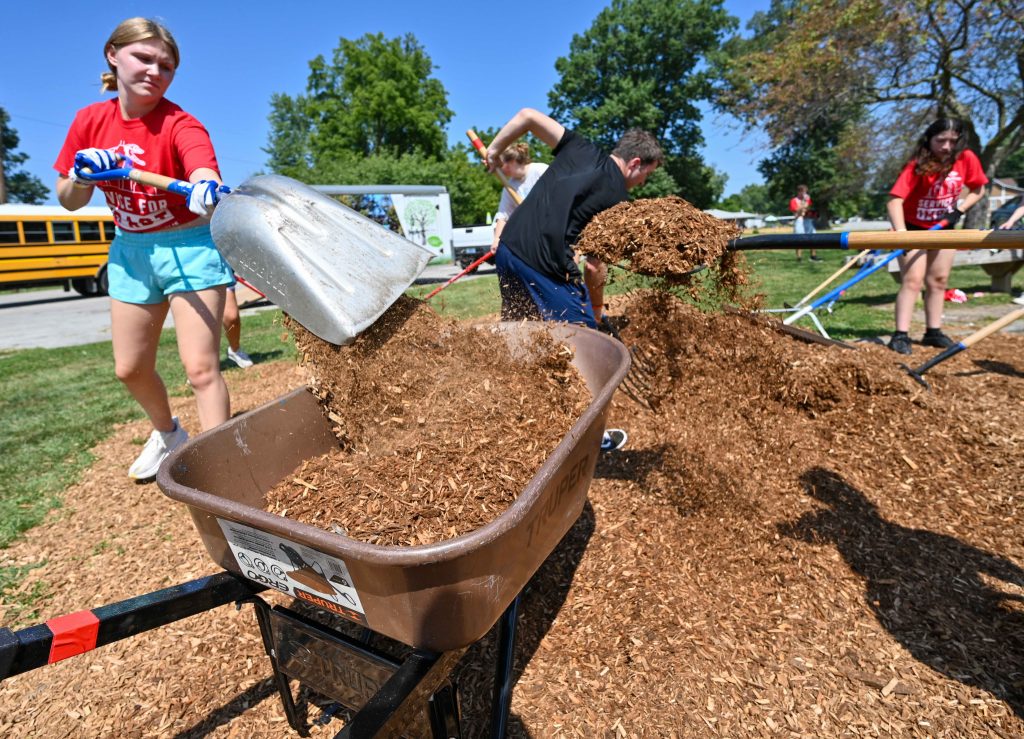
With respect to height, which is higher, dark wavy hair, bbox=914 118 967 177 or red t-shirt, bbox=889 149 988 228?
dark wavy hair, bbox=914 118 967 177

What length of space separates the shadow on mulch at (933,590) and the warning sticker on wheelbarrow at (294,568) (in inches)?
72.8

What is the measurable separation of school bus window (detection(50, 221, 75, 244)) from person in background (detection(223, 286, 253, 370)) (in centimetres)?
1371

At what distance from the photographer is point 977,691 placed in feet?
5.68

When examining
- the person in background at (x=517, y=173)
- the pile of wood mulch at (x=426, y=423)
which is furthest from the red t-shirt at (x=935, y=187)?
the pile of wood mulch at (x=426, y=423)

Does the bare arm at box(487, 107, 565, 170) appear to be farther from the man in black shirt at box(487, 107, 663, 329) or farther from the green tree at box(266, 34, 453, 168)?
the green tree at box(266, 34, 453, 168)

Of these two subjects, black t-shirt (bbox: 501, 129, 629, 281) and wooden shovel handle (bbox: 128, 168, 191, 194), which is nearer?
wooden shovel handle (bbox: 128, 168, 191, 194)

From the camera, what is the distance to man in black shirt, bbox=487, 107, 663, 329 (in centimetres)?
302

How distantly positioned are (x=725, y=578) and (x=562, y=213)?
190 centimetres

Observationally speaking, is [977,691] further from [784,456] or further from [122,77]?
[122,77]

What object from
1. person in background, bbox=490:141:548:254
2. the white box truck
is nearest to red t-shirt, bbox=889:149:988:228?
person in background, bbox=490:141:548:254

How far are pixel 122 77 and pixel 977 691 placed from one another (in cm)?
378

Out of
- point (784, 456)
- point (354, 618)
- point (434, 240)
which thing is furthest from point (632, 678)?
point (434, 240)

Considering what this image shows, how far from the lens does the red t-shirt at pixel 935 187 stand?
15.9 feet

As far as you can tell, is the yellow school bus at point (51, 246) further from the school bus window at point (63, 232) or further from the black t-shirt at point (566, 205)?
the black t-shirt at point (566, 205)
